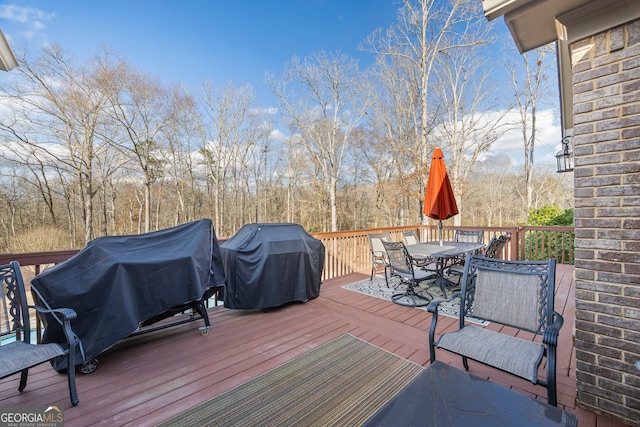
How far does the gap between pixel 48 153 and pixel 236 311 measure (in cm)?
1315

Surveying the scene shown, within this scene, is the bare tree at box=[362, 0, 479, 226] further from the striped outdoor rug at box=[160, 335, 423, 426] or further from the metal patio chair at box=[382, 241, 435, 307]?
the striped outdoor rug at box=[160, 335, 423, 426]

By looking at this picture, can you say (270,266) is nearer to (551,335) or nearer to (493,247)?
(551,335)

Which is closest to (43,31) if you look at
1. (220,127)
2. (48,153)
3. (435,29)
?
(48,153)

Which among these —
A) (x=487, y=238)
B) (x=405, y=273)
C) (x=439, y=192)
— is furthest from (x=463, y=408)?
(x=487, y=238)

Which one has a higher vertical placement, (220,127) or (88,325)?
(220,127)

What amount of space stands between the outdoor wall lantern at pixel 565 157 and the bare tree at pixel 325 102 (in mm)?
10731

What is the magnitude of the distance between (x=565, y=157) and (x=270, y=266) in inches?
192

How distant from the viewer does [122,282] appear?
97.0 inches

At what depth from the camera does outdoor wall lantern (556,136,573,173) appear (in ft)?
14.3

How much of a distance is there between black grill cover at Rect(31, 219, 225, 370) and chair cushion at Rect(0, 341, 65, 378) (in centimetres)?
26

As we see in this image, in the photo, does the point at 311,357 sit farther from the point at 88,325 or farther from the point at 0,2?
the point at 0,2

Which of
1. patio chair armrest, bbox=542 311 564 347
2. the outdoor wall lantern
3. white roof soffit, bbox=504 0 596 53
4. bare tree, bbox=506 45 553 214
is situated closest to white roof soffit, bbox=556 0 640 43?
white roof soffit, bbox=504 0 596 53

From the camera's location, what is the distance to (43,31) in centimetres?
1003

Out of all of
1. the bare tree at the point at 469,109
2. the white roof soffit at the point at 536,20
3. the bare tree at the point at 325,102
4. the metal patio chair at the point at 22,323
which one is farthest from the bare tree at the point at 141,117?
the white roof soffit at the point at 536,20
